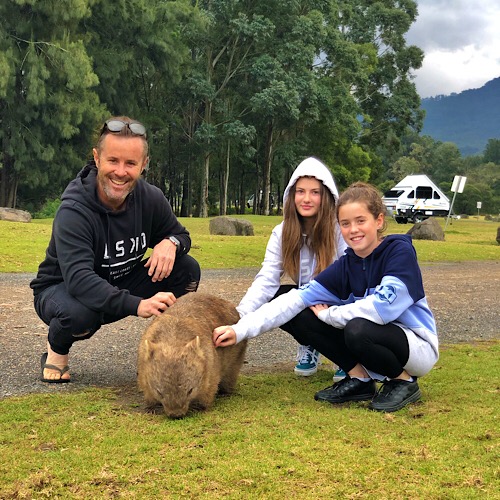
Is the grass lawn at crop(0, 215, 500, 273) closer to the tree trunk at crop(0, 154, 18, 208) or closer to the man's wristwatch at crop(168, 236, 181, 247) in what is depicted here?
the man's wristwatch at crop(168, 236, 181, 247)

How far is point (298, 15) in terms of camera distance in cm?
3625

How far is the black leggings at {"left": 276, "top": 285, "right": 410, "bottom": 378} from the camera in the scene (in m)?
3.92

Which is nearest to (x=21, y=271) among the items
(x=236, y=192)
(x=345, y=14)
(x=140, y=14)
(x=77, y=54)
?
(x=77, y=54)

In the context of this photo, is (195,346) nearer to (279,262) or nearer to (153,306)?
(153,306)

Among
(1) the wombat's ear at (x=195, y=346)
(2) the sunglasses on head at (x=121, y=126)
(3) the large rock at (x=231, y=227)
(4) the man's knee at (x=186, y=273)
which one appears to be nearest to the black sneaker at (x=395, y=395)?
(1) the wombat's ear at (x=195, y=346)

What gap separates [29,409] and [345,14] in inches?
1762

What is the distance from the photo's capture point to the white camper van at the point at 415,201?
3878 centimetres

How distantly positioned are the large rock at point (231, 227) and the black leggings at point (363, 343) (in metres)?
15.4

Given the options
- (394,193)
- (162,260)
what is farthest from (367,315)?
(394,193)

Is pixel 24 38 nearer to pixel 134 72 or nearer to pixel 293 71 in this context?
pixel 134 72

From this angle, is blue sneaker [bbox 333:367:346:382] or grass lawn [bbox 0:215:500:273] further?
grass lawn [bbox 0:215:500:273]

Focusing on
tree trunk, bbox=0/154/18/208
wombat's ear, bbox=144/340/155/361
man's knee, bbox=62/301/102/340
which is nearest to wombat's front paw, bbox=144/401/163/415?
wombat's ear, bbox=144/340/155/361

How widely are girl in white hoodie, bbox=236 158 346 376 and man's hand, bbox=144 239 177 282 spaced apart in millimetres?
610

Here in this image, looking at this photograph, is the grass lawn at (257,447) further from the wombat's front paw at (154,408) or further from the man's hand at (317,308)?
the man's hand at (317,308)
